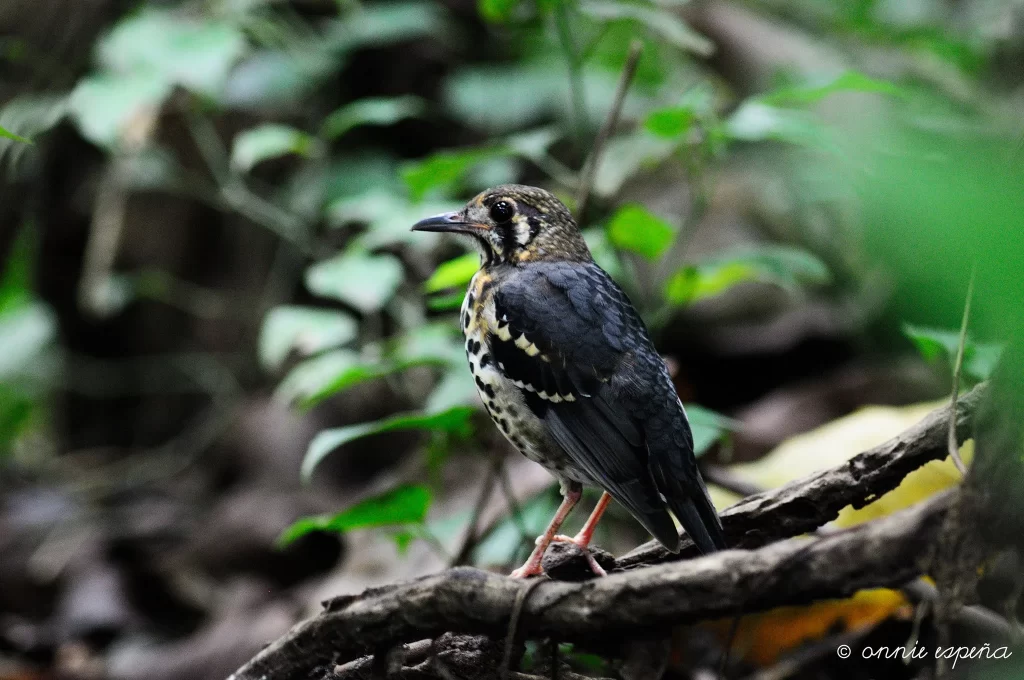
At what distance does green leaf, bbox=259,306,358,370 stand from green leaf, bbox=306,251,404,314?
0.46 feet

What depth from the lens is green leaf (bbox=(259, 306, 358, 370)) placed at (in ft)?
13.2

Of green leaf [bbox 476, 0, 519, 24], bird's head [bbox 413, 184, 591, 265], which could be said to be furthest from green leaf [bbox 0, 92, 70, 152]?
bird's head [bbox 413, 184, 591, 265]

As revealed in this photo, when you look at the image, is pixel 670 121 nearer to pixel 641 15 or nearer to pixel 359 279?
pixel 641 15

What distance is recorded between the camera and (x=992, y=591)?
10.1 feet

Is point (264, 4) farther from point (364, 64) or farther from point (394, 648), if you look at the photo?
point (394, 648)

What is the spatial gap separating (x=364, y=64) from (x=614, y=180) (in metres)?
3.07

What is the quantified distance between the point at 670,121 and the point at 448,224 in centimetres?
83

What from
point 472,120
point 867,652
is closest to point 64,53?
point 472,120

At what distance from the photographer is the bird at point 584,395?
102 inches

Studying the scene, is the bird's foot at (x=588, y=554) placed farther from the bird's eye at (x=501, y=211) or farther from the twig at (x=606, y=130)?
the twig at (x=606, y=130)

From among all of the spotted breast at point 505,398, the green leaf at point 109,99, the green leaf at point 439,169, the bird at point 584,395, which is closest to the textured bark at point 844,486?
the bird at point 584,395

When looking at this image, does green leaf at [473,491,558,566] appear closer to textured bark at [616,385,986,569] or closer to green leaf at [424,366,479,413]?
green leaf at [424,366,479,413]

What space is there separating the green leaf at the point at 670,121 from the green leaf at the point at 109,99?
2.54m

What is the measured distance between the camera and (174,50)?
503 centimetres
